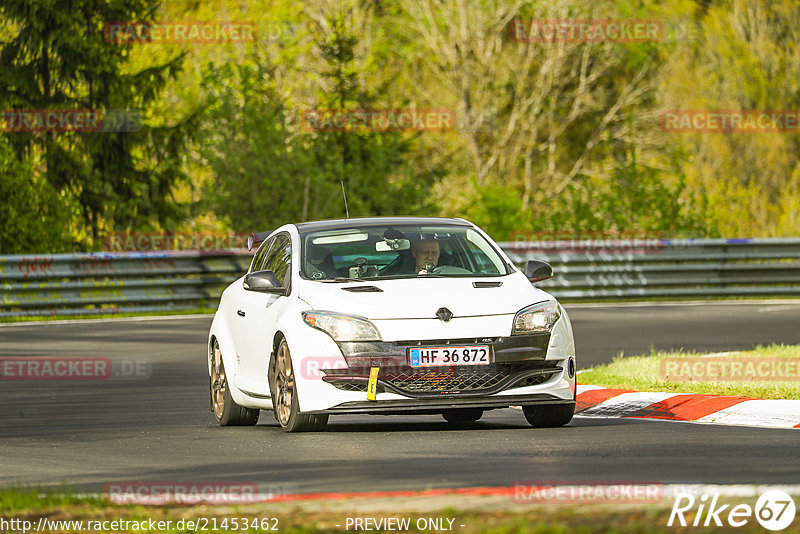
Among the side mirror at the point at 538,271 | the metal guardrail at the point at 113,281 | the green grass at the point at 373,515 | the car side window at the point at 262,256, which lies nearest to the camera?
the green grass at the point at 373,515

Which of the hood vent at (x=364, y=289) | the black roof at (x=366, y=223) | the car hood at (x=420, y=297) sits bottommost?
the car hood at (x=420, y=297)

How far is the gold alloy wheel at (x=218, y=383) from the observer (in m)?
13.2

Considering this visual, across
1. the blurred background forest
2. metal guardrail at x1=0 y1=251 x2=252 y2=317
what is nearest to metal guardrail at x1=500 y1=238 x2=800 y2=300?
the blurred background forest

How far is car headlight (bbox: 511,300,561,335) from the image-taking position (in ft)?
37.4

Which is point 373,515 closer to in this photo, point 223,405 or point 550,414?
point 550,414

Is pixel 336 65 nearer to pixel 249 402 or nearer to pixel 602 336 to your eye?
pixel 602 336

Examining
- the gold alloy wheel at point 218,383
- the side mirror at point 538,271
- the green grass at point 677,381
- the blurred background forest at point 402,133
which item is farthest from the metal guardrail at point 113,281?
the side mirror at point 538,271

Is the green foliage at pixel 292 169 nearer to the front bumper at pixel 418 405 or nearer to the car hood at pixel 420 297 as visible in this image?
the car hood at pixel 420 297

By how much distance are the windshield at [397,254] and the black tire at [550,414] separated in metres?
1.01

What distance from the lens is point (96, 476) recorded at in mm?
9359

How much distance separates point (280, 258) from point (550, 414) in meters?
2.49

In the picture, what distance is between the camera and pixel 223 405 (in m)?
13.2

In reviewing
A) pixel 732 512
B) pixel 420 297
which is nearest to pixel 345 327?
pixel 420 297

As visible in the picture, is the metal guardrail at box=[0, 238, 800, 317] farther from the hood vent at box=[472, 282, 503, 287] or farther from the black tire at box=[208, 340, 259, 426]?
the hood vent at box=[472, 282, 503, 287]
